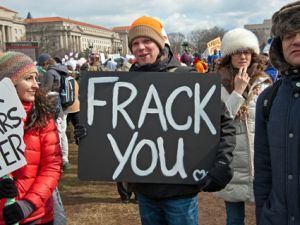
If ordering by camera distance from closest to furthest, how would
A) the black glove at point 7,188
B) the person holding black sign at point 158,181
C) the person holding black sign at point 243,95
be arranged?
1. the black glove at point 7,188
2. the person holding black sign at point 158,181
3. the person holding black sign at point 243,95

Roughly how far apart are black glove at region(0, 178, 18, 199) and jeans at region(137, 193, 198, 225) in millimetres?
764

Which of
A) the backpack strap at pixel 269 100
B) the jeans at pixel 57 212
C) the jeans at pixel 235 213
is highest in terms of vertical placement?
the backpack strap at pixel 269 100

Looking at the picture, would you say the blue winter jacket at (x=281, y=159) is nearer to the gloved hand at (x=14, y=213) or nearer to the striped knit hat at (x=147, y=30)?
the striped knit hat at (x=147, y=30)

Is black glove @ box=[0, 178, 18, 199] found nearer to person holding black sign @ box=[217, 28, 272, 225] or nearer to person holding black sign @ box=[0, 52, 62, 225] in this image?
person holding black sign @ box=[0, 52, 62, 225]

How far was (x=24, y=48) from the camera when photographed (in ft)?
47.7

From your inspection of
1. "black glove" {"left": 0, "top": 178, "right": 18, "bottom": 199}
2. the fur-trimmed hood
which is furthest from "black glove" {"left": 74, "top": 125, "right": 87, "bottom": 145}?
the fur-trimmed hood

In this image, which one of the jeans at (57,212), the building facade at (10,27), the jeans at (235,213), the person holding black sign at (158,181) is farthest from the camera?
the building facade at (10,27)

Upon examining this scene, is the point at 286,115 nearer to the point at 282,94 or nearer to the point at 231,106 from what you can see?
the point at 282,94

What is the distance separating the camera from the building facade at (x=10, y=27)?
255 ft

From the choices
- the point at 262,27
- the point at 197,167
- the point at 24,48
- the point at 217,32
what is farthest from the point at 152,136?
the point at 262,27

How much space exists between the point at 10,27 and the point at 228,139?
87.4m

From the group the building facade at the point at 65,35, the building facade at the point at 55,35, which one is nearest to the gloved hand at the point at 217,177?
the building facade at the point at 55,35

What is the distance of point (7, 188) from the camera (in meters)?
1.87

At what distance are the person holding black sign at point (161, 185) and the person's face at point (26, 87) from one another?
62 cm
